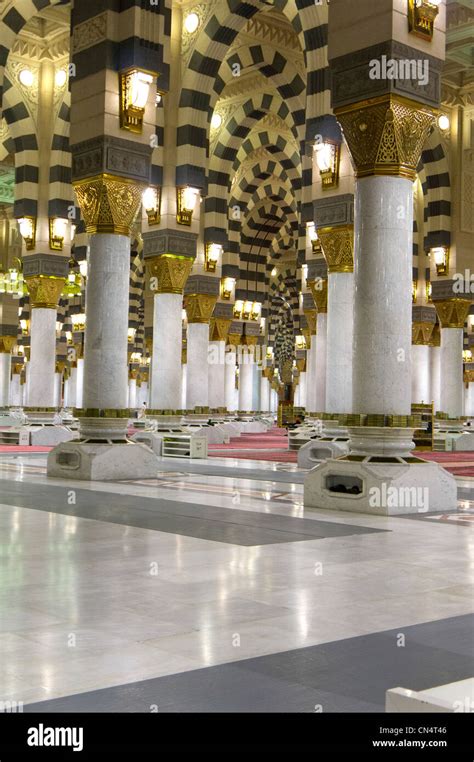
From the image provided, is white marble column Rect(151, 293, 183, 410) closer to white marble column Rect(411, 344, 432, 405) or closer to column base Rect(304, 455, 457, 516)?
column base Rect(304, 455, 457, 516)

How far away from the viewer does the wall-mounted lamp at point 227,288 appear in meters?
22.2

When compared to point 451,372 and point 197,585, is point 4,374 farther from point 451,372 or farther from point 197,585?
point 197,585

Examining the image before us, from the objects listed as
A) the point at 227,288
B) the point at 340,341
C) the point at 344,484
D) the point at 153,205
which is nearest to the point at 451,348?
the point at 227,288

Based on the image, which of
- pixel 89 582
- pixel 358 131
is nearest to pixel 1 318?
pixel 358 131

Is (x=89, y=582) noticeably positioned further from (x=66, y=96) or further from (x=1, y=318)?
(x=1, y=318)

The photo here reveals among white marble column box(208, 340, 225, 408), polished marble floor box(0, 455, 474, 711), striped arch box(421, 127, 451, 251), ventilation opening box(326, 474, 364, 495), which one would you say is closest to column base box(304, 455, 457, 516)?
ventilation opening box(326, 474, 364, 495)

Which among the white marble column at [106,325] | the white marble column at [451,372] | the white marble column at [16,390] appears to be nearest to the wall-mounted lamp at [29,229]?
the white marble column at [106,325]

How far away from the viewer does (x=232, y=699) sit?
2.49 meters

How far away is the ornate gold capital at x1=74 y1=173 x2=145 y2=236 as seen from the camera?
1031cm

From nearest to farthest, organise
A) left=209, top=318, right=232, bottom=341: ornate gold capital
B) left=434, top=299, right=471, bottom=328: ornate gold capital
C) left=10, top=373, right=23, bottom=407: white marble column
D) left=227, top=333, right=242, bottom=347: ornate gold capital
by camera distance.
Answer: left=434, top=299, right=471, bottom=328: ornate gold capital < left=209, top=318, right=232, bottom=341: ornate gold capital < left=227, top=333, right=242, bottom=347: ornate gold capital < left=10, top=373, right=23, bottom=407: white marble column

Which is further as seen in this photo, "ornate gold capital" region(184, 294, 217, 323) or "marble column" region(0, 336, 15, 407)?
"marble column" region(0, 336, 15, 407)

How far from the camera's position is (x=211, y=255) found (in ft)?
60.6

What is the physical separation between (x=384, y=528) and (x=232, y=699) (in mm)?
4049

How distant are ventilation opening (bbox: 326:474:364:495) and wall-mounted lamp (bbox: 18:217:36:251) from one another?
36.3 feet
